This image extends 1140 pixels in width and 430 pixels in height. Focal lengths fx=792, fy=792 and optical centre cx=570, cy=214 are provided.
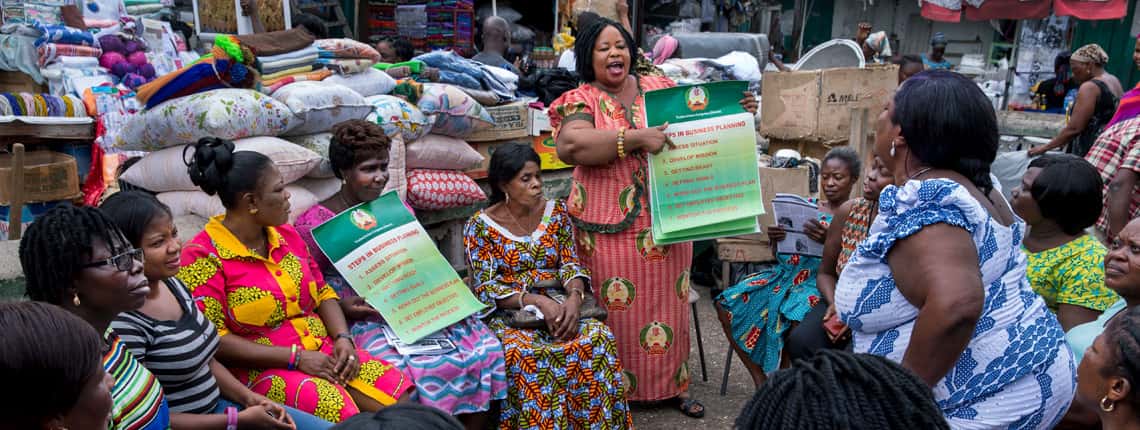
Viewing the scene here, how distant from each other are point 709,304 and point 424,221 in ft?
6.44

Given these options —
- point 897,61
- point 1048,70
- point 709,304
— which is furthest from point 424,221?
point 1048,70

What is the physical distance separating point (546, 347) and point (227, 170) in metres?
1.32

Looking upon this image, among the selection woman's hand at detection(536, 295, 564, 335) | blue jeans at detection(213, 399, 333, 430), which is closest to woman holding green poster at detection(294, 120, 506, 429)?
woman's hand at detection(536, 295, 564, 335)

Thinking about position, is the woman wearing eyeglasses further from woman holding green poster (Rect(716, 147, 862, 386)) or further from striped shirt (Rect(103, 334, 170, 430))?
woman holding green poster (Rect(716, 147, 862, 386))

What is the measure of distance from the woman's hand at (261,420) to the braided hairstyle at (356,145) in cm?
115

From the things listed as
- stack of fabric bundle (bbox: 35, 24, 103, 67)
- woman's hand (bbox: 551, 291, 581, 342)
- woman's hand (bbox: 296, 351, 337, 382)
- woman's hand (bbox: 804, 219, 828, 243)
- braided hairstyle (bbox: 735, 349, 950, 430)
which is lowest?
woman's hand (bbox: 551, 291, 581, 342)

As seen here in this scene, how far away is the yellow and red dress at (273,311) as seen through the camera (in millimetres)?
2484

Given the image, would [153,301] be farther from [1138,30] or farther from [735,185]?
[1138,30]

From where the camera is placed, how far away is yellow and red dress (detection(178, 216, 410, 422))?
2.48m

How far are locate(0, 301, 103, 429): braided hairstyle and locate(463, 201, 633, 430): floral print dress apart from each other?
1.84 metres

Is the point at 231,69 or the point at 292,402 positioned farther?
the point at 231,69

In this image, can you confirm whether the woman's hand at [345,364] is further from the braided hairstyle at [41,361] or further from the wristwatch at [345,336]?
the braided hairstyle at [41,361]

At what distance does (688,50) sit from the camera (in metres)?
11.0

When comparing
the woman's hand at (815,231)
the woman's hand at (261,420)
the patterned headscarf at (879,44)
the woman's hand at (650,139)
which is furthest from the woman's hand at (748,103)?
the patterned headscarf at (879,44)
